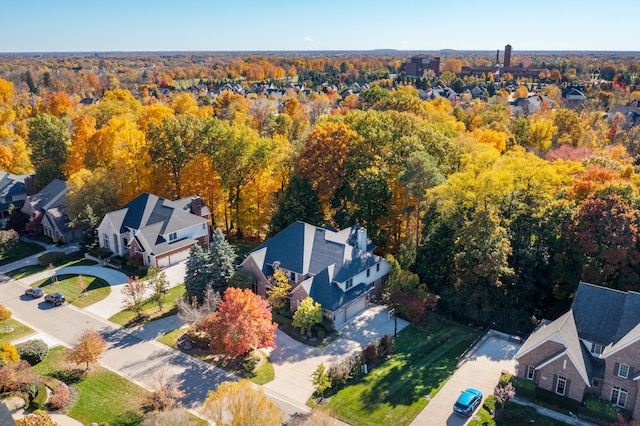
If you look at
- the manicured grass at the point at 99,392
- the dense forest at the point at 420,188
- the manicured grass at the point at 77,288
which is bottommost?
the manicured grass at the point at 99,392

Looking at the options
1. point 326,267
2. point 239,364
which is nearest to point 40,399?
point 239,364

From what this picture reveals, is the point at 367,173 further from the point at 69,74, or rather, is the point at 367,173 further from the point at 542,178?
the point at 69,74

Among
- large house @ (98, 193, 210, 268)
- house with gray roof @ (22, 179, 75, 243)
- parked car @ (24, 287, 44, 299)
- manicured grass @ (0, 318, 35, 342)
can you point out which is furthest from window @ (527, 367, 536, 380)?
house with gray roof @ (22, 179, 75, 243)

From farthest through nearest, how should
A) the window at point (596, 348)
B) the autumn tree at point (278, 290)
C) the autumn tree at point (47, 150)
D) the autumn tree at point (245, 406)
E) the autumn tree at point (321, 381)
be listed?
the autumn tree at point (47, 150), the autumn tree at point (278, 290), the window at point (596, 348), the autumn tree at point (321, 381), the autumn tree at point (245, 406)

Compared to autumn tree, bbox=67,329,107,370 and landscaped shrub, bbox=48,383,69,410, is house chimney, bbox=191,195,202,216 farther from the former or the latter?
landscaped shrub, bbox=48,383,69,410

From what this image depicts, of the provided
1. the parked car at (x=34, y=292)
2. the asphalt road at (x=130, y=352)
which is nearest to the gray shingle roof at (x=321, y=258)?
the asphalt road at (x=130, y=352)

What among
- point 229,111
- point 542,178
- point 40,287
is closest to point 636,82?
point 229,111

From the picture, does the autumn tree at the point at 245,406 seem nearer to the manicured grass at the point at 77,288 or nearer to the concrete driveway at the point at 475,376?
the concrete driveway at the point at 475,376
